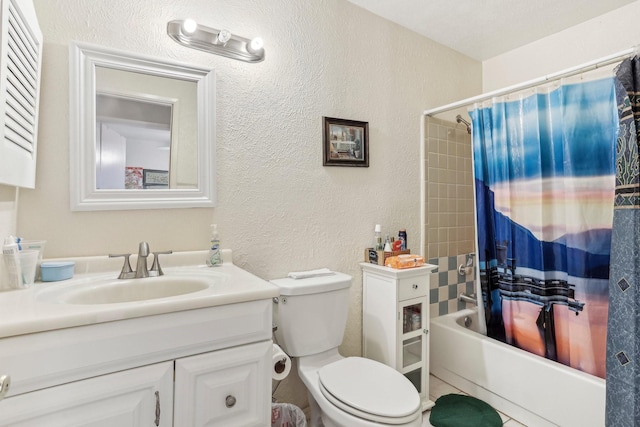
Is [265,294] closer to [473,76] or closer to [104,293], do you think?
[104,293]

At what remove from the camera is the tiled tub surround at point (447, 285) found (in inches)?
92.8

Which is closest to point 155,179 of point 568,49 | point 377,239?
point 377,239

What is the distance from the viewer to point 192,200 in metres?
1.53

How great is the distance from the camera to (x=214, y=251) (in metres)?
1.53

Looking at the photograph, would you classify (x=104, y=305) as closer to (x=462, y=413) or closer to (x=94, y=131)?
(x=94, y=131)

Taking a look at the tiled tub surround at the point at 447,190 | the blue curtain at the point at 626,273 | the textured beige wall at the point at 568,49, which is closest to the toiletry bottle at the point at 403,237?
the tiled tub surround at the point at 447,190

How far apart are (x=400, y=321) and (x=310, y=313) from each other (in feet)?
1.83

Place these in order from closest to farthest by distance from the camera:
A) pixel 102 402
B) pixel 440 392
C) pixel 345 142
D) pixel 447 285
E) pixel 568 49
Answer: pixel 102 402
pixel 345 142
pixel 440 392
pixel 568 49
pixel 447 285

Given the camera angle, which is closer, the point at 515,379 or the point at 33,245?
the point at 33,245

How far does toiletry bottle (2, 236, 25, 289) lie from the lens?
1.06m

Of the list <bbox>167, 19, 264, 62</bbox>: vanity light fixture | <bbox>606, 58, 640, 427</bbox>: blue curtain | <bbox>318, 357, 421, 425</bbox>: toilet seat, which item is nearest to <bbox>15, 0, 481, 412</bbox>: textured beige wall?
<bbox>167, 19, 264, 62</bbox>: vanity light fixture

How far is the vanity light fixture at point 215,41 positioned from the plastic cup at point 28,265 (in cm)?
105

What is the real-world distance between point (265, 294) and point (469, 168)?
212cm

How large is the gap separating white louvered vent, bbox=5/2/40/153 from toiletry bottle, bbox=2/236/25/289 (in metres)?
0.32
